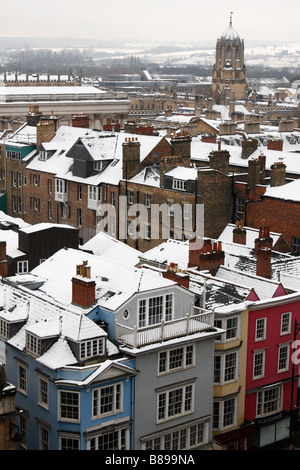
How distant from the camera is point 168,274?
3014 centimetres

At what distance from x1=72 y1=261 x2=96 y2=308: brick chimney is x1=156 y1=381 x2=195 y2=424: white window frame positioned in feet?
12.7

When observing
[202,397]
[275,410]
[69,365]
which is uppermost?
[69,365]

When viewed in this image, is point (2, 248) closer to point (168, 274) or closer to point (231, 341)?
point (168, 274)

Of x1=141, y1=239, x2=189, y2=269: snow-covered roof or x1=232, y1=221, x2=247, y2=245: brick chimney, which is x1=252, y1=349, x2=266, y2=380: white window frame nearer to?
x1=141, y1=239, x2=189, y2=269: snow-covered roof

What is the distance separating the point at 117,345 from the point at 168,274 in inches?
177

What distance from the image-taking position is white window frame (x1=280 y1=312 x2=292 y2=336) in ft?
104

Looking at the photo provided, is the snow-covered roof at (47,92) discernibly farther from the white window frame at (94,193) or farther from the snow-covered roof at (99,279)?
the snow-covered roof at (99,279)

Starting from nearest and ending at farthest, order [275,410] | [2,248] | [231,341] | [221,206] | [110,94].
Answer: [231,341], [275,410], [2,248], [221,206], [110,94]

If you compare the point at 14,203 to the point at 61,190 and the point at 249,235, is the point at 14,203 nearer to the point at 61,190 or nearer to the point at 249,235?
the point at 61,190

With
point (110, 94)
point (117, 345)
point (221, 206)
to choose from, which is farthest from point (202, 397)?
point (110, 94)

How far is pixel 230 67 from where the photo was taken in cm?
17025

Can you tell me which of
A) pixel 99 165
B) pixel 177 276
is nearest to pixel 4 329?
pixel 177 276

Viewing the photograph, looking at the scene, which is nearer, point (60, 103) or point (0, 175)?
point (0, 175)

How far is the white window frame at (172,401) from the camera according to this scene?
2694 cm
